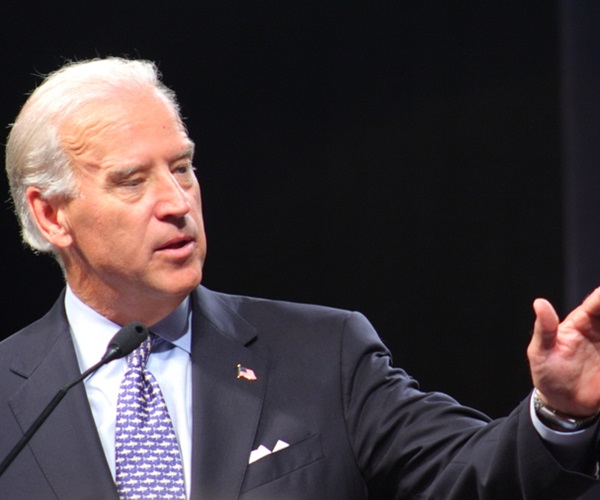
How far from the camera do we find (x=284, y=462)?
1.90m

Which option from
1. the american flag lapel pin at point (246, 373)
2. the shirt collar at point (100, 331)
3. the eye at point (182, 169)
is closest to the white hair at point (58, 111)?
the eye at point (182, 169)

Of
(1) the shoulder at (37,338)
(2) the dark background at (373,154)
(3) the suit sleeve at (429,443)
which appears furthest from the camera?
(2) the dark background at (373,154)

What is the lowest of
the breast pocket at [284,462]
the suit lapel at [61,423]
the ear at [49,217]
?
the breast pocket at [284,462]

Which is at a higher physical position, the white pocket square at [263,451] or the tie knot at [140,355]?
the tie knot at [140,355]

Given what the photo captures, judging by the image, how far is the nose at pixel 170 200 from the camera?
1.95m

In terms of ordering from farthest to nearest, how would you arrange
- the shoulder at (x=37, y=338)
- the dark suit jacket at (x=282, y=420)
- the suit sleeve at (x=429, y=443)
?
the shoulder at (x=37, y=338) → the dark suit jacket at (x=282, y=420) → the suit sleeve at (x=429, y=443)

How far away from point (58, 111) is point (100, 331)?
408 mm

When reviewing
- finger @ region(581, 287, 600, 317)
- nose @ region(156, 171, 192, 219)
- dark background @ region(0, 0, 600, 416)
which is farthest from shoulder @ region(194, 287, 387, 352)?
dark background @ region(0, 0, 600, 416)

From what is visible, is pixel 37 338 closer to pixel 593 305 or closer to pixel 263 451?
pixel 263 451

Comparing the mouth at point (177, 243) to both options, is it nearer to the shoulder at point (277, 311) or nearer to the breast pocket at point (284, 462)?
the shoulder at point (277, 311)

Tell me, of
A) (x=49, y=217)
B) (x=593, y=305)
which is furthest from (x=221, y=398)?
(x=593, y=305)

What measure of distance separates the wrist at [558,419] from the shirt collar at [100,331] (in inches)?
27.5

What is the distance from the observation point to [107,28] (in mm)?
3150

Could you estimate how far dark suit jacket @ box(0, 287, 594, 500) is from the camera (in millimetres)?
1842
